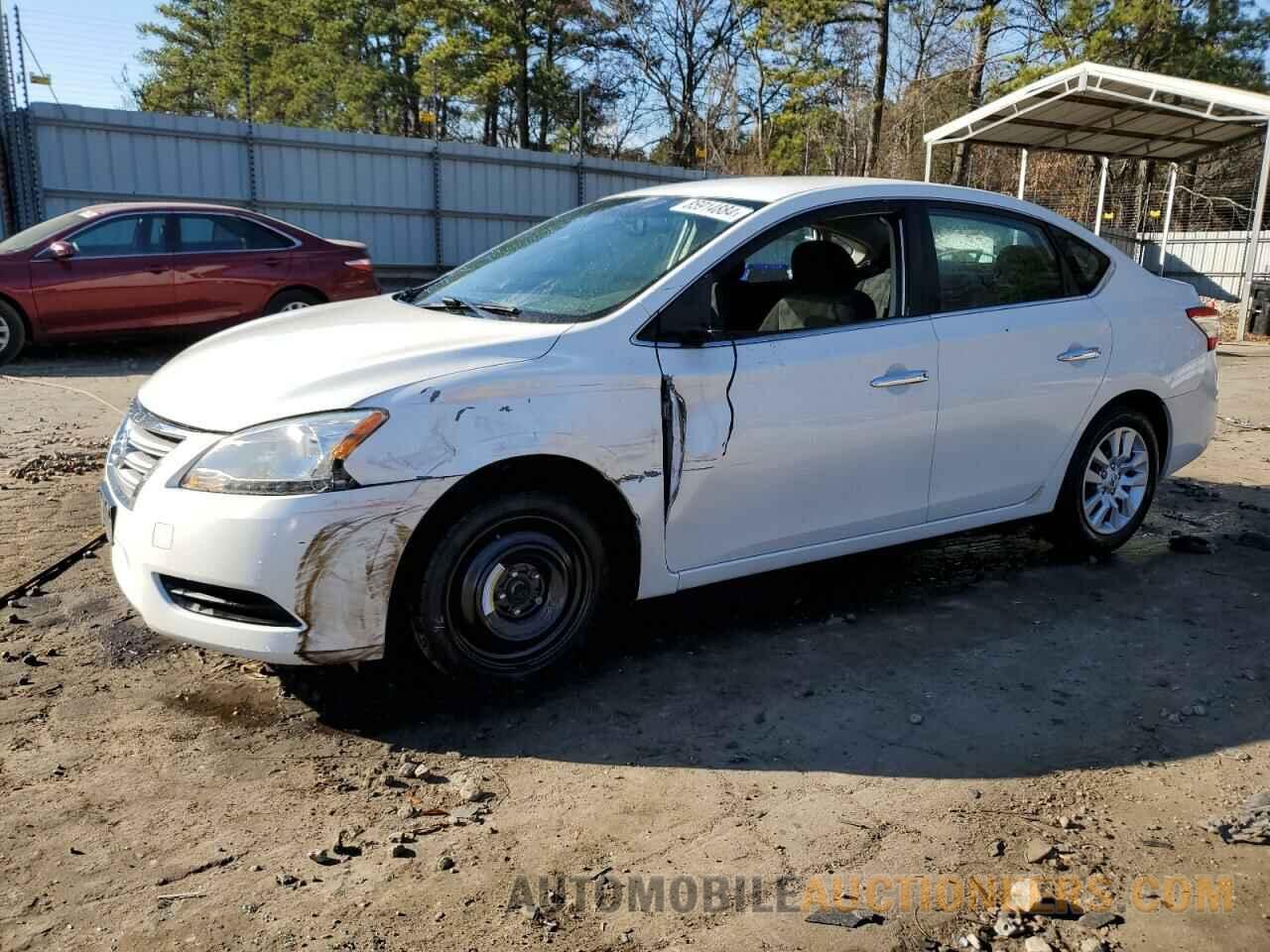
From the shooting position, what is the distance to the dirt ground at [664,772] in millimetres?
2639

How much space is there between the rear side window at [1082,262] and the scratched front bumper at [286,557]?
328cm

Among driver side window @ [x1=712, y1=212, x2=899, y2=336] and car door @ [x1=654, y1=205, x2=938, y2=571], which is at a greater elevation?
driver side window @ [x1=712, y1=212, x2=899, y2=336]

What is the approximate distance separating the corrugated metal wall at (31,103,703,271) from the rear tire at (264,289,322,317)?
493 centimetres

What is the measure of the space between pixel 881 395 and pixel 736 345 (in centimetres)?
69

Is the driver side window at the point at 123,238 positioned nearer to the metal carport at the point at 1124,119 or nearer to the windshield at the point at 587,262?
the windshield at the point at 587,262

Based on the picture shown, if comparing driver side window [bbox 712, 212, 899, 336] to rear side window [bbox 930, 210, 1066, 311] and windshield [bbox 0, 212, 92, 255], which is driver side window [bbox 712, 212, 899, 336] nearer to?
rear side window [bbox 930, 210, 1066, 311]

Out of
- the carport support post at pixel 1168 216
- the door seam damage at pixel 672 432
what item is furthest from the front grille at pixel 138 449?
the carport support post at pixel 1168 216

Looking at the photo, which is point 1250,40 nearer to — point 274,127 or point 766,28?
point 766,28

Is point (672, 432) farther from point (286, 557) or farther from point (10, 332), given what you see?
point (10, 332)

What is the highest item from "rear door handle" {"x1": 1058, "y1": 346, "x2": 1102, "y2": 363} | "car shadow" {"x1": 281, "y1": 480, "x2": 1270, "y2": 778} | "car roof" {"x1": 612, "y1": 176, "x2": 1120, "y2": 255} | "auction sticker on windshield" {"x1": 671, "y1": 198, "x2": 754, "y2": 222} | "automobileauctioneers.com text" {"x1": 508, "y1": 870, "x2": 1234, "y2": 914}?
"car roof" {"x1": 612, "y1": 176, "x2": 1120, "y2": 255}

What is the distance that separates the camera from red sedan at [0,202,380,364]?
10.5 meters

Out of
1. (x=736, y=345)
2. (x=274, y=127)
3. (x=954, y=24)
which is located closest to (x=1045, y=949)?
(x=736, y=345)

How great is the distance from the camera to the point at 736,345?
3.98 metres

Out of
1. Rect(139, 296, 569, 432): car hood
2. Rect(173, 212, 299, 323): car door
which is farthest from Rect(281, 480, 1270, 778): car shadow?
Rect(173, 212, 299, 323): car door
